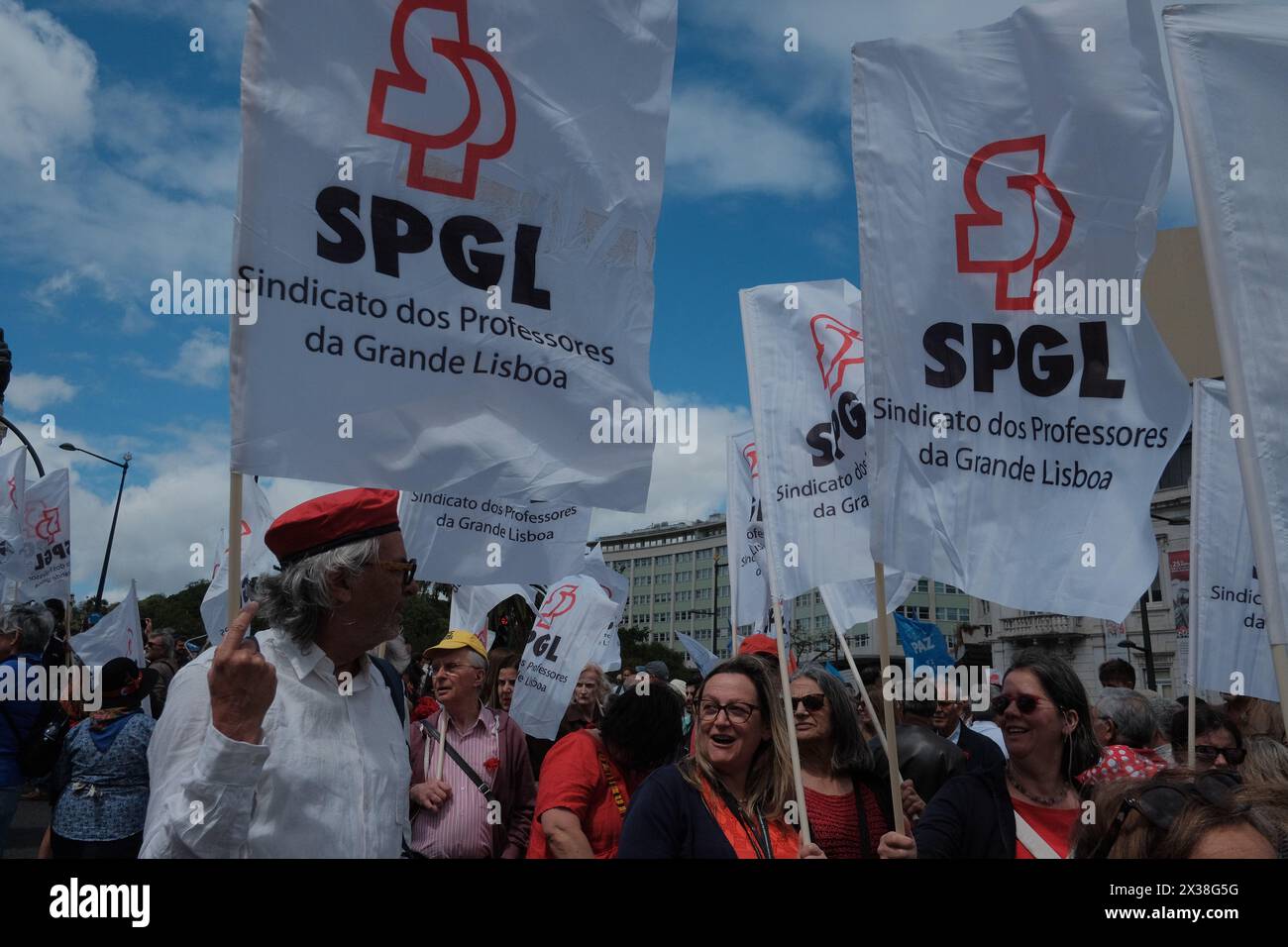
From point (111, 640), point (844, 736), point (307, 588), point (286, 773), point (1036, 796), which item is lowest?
point (1036, 796)

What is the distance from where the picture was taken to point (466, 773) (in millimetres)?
5609

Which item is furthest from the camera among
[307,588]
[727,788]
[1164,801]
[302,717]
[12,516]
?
[12,516]

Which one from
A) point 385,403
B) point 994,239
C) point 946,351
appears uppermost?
point 994,239

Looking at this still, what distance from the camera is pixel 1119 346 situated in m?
4.54

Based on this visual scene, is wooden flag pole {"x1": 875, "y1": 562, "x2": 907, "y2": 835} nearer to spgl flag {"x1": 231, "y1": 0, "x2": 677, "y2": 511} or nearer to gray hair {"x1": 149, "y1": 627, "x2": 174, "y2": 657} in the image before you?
spgl flag {"x1": 231, "y1": 0, "x2": 677, "y2": 511}

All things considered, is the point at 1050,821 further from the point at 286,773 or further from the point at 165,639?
the point at 165,639

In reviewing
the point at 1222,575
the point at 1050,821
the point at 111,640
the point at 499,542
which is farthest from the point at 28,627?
the point at 1222,575

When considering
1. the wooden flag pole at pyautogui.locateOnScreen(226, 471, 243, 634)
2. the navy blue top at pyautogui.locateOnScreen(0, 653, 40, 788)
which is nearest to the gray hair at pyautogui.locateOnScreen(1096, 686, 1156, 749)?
the wooden flag pole at pyautogui.locateOnScreen(226, 471, 243, 634)

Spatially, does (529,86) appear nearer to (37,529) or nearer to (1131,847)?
(1131,847)

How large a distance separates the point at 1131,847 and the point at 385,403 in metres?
2.48

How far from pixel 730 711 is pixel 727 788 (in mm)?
276

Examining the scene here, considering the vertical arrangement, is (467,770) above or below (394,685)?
below
